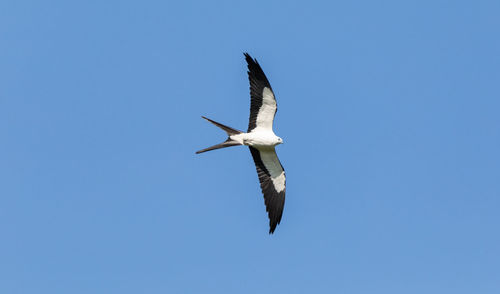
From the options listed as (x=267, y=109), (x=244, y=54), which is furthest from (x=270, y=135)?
(x=244, y=54)

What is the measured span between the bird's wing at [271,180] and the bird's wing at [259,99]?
2.91 ft

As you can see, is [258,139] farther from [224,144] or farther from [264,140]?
[224,144]

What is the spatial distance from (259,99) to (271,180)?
2.66 metres

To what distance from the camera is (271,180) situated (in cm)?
2511

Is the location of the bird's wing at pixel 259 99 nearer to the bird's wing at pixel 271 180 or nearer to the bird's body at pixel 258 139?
the bird's body at pixel 258 139

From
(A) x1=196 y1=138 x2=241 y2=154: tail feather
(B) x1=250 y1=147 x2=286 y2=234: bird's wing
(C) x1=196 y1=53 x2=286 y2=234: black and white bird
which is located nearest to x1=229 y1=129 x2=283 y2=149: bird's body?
(C) x1=196 y1=53 x2=286 y2=234: black and white bird

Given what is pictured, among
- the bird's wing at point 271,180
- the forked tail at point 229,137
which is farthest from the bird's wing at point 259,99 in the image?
the bird's wing at point 271,180

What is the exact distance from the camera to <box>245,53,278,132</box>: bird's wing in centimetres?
2378

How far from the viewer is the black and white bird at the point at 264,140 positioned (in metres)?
23.8

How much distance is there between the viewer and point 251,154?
82.0ft

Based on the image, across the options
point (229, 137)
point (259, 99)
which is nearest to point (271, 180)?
point (229, 137)

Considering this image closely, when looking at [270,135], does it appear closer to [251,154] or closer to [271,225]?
[251,154]

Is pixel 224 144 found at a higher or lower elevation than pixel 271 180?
higher

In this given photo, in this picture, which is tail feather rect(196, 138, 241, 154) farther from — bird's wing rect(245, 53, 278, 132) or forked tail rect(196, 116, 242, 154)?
bird's wing rect(245, 53, 278, 132)
